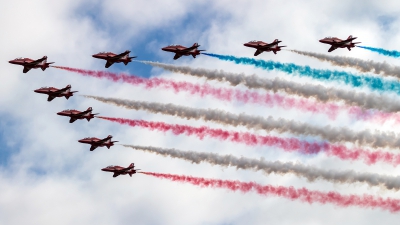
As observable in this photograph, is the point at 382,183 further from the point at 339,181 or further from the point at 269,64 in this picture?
the point at 269,64

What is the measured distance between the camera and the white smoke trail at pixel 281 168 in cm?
8781

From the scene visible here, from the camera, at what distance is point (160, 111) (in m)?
96.7

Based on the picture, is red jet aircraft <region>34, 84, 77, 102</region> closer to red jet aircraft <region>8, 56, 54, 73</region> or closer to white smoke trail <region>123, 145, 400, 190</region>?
red jet aircraft <region>8, 56, 54, 73</region>

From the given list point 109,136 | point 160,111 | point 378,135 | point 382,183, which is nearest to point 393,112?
point 378,135

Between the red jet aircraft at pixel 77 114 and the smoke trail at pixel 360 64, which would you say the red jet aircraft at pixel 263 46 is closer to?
the smoke trail at pixel 360 64

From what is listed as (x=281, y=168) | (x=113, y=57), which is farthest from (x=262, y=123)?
(x=113, y=57)

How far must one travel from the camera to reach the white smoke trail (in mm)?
87812

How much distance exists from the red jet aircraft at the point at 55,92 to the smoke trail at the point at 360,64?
30.9 meters

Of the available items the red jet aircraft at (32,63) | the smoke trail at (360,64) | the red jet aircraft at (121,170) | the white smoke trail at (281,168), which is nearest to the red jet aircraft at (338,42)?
the smoke trail at (360,64)

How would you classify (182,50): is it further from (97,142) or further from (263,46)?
(97,142)

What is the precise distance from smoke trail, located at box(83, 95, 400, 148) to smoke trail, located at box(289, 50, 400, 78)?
29.7 ft

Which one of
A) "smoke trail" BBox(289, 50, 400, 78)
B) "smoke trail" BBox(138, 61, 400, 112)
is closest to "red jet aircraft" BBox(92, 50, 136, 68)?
"smoke trail" BBox(138, 61, 400, 112)

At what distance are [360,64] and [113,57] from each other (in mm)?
31905

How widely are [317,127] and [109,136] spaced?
97.6 ft
